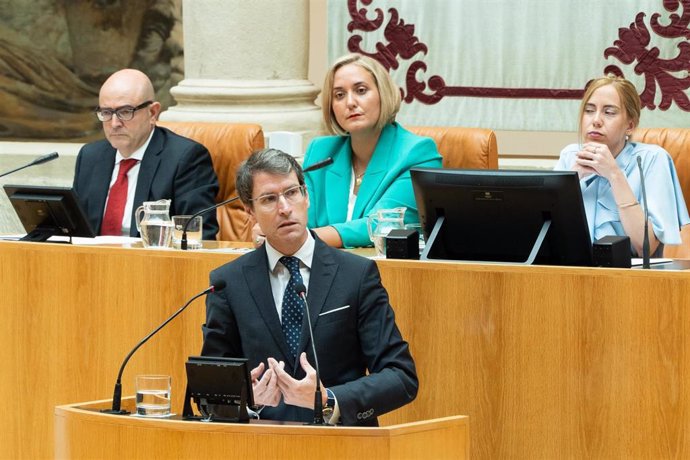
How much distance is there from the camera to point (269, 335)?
345 cm

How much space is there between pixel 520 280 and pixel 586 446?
1.54ft

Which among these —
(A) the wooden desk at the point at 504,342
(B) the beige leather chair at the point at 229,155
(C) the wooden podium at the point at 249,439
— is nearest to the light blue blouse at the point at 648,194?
(A) the wooden desk at the point at 504,342

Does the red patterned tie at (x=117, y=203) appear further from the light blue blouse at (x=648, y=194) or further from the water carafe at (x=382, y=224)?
the light blue blouse at (x=648, y=194)

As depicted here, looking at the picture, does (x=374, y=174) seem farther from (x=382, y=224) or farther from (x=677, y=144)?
(x=677, y=144)

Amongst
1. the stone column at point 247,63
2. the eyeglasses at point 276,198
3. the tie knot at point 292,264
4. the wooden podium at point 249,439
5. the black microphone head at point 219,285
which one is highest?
the stone column at point 247,63

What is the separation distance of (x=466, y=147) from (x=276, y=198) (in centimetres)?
184

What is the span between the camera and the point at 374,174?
4.79 m

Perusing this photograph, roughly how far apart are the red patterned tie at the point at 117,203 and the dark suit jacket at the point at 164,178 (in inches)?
1.0

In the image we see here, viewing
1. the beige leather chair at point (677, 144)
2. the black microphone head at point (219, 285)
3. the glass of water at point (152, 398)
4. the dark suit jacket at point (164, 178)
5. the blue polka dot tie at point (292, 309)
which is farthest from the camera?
the dark suit jacket at point (164, 178)

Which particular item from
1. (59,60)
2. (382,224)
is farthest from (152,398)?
(59,60)

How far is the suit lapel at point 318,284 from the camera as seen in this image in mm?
3420

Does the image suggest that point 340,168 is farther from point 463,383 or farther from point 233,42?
point 233,42

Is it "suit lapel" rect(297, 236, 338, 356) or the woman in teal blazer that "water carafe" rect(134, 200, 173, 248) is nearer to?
the woman in teal blazer

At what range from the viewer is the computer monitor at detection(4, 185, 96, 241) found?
14.6ft
